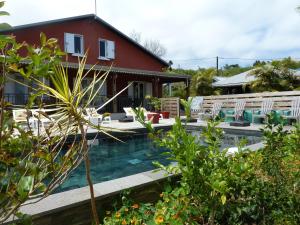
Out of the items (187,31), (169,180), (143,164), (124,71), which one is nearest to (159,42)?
(187,31)

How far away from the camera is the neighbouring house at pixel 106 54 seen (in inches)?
707

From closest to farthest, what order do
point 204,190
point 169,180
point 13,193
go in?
point 13,193 → point 204,190 → point 169,180

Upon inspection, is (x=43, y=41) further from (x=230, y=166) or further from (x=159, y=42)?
(x=159, y=42)

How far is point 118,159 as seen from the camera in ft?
26.7

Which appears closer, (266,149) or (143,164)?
(266,149)

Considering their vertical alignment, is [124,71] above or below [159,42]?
below

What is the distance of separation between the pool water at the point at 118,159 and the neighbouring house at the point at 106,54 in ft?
22.5

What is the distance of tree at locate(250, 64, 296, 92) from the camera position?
1986 cm

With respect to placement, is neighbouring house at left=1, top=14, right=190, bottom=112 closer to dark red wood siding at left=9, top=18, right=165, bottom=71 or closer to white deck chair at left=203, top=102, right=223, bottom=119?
dark red wood siding at left=9, top=18, right=165, bottom=71

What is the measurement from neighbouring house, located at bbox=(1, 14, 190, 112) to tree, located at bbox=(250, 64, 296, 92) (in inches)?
200

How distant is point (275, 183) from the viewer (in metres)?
3.00

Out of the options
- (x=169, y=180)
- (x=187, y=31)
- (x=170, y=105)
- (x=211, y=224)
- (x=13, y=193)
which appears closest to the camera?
(x=13, y=193)

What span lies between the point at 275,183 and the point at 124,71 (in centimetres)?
1557

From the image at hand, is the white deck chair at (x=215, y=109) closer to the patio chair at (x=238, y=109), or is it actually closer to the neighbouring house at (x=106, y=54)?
the patio chair at (x=238, y=109)
